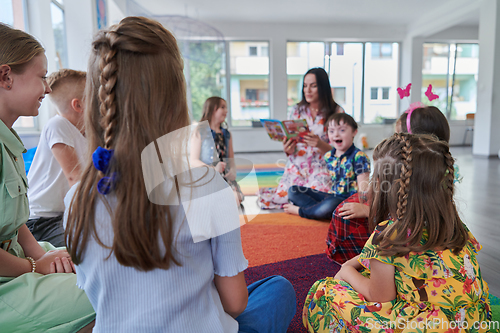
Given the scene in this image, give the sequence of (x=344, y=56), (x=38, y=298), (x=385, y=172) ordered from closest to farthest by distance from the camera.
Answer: (x=38, y=298) < (x=385, y=172) < (x=344, y=56)

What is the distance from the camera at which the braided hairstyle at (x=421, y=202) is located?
81 cm

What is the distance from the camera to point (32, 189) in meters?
1.42

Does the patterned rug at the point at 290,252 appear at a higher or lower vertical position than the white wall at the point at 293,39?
lower

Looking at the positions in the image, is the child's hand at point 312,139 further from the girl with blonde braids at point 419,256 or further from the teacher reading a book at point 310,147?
the girl with blonde braids at point 419,256

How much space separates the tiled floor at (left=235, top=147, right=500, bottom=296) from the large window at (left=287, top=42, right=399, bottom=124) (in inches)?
118

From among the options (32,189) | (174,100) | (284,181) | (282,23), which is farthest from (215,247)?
(282,23)

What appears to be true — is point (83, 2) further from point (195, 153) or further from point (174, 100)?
point (174, 100)

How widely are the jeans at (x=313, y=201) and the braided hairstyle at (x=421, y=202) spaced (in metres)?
1.33

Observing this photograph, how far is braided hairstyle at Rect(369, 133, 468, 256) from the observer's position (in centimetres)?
81

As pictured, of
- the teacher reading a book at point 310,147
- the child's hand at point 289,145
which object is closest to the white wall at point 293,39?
the teacher reading a book at point 310,147

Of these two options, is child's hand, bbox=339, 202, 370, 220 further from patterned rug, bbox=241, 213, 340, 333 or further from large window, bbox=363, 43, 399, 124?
large window, bbox=363, 43, 399, 124

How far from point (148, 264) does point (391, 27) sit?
7.99 m

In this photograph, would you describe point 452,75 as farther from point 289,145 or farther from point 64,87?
point 64,87

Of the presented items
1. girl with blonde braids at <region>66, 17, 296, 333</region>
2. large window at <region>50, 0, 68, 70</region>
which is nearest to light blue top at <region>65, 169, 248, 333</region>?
girl with blonde braids at <region>66, 17, 296, 333</region>
